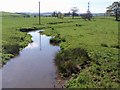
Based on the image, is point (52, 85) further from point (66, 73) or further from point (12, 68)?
point (12, 68)

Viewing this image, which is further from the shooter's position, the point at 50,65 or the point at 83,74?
the point at 50,65

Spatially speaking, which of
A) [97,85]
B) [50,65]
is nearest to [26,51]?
[50,65]

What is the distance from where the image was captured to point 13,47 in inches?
1074

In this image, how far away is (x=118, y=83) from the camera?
14.4 meters

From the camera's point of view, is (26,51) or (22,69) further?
(26,51)

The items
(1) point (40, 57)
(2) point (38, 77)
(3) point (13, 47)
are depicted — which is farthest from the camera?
(3) point (13, 47)

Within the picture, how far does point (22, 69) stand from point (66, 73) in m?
4.25

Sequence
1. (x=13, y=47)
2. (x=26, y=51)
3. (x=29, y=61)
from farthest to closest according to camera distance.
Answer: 1. (x=26, y=51)
2. (x=13, y=47)
3. (x=29, y=61)

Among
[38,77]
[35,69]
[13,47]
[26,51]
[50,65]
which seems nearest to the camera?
[38,77]

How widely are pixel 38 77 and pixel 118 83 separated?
599cm

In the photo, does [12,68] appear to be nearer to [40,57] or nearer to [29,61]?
[29,61]

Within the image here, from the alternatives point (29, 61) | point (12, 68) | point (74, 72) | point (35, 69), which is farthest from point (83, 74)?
point (29, 61)

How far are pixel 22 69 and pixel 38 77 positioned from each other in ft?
9.83

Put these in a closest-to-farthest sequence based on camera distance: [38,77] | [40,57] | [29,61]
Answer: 1. [38,77]
2. [29,61]
3. [40,57]
